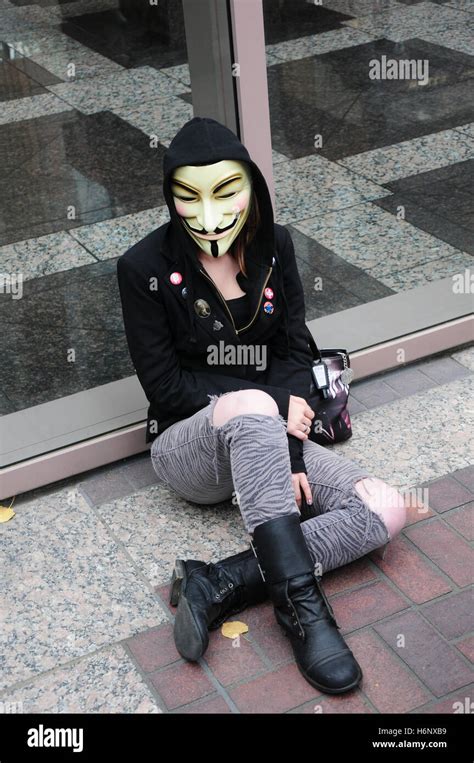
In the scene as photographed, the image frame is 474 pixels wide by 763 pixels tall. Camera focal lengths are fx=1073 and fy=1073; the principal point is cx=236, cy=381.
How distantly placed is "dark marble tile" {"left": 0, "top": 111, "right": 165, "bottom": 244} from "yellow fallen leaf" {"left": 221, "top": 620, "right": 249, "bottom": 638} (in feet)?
5.07

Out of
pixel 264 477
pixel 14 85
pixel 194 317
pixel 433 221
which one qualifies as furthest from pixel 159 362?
pixel 433 221

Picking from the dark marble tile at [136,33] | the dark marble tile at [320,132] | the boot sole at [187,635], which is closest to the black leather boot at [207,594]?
the boot sole at [187,635]

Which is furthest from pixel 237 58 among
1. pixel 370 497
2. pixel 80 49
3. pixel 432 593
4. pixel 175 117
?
pixel 432 593

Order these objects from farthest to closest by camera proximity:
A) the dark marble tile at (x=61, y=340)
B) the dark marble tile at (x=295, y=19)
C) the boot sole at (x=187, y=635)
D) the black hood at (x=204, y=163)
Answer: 1. the dark marble tile at (x=61, y=340)
2. the dark marble tile at (x=295, y=19)
3. the black hood at (x=204, y=163)
4. the boot sole at (x=187, y=635)

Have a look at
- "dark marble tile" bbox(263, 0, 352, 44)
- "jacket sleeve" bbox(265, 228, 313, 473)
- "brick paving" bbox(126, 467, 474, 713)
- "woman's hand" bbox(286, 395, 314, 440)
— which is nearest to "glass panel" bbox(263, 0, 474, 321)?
"dark marble tile" bbox(263, 0, 352, 44)

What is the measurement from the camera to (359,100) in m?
4.31

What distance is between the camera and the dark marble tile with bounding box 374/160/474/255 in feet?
15.1

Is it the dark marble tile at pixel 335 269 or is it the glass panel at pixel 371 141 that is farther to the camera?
the dark marble tile at pixel 335 269

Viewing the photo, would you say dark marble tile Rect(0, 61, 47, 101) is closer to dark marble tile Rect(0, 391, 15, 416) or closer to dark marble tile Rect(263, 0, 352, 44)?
dark marble tile Rect(263, 0, 352, 44)

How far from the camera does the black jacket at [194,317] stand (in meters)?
3.53

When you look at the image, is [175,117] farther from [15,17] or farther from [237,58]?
[15,17]

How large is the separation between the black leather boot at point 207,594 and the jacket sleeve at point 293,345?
606 millimetres

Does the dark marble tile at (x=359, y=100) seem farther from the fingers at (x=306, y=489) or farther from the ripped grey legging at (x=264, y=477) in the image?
the fingers at (x=306, y=489)

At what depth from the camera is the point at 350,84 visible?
4.26 metres
